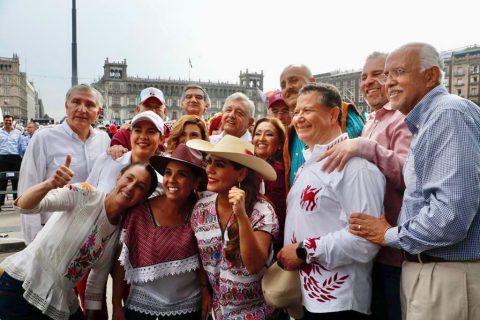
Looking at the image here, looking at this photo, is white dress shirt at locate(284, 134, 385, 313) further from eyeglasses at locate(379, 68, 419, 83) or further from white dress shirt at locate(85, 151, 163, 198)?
white dress shirt at locate(85, 151, 163, 198)

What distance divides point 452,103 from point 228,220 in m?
1.33

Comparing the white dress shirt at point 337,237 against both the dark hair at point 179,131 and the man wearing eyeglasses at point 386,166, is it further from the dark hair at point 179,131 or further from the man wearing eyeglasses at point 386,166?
the dark hair at point 179,131

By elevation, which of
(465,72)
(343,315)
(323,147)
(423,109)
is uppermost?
(465,72)

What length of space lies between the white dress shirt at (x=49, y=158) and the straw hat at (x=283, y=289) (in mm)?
2120

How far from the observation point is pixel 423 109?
1.99 metres

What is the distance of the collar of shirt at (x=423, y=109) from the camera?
197 centimetres

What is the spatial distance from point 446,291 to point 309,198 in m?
0.76

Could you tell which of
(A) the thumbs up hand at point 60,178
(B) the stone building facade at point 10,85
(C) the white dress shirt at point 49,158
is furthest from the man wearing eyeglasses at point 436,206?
(B) the stone building facade at point 10,85

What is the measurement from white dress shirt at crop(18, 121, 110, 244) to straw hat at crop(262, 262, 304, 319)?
6.95 ft

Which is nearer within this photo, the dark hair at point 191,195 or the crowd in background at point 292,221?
the crowd in background at point 292,221

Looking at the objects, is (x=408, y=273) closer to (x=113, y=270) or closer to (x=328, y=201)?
(x=328, y=201)

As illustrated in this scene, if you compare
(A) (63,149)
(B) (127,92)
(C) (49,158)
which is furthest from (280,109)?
(B) (127,92)

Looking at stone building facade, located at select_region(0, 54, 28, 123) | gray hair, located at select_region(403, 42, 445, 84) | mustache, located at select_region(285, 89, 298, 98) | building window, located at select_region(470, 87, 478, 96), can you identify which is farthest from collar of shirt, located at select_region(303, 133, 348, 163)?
stone building facade, located at select_region(0, 54, 28, 123)

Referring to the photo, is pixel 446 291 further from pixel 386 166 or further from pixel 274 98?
pixel 274 98
